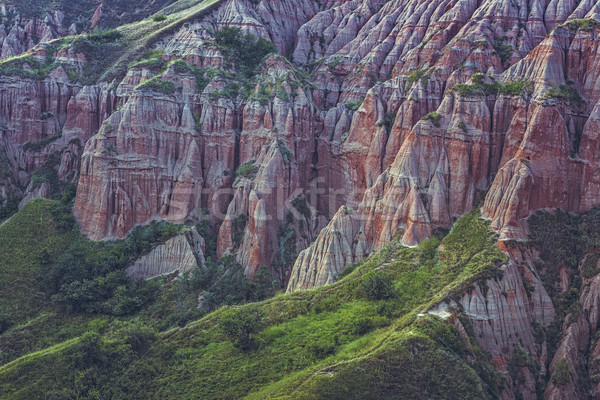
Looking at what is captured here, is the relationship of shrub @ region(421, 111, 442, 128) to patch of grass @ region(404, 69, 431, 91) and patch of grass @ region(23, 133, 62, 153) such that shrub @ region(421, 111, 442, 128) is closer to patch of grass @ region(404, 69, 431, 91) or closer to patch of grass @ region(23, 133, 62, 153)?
patch of grass @ region(404, 69, 431, 91)

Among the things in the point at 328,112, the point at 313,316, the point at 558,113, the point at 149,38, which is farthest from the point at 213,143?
the point at 558,113

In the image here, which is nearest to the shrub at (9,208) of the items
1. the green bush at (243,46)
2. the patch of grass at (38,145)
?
the patch of grass at (38,145)

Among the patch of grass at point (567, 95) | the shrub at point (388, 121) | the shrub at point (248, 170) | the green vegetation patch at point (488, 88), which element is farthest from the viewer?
the shrub at point (248, 170)

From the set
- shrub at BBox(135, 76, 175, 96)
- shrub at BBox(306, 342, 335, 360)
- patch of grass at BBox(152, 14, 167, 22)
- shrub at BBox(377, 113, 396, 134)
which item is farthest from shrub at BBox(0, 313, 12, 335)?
patch of grass at BBox(152, 14, 167, 22)

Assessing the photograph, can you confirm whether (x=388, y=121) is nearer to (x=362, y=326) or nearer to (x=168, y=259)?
(x=168, y=259)

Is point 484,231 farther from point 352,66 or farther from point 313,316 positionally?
point 352,66

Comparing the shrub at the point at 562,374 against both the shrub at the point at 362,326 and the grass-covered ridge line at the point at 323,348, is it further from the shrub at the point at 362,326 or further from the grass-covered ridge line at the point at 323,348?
the shrub at the point at 362,326
